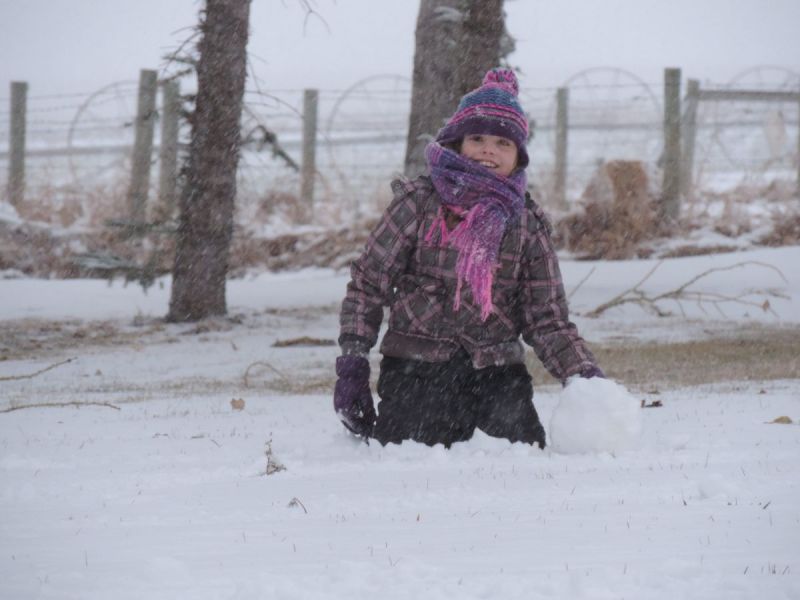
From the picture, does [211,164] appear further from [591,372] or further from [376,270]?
[591,372]

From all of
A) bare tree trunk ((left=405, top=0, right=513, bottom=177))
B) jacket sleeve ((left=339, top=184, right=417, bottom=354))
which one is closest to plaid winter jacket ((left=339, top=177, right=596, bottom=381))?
jacket sleeve ((left=339, top=184, right=417, bottom=354))

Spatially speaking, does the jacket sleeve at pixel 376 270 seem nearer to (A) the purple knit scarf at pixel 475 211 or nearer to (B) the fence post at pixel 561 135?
(A) the purple knit scarf at pixel 475 211

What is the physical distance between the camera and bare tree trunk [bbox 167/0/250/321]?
9.12 m

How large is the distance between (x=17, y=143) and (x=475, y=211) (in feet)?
44.6

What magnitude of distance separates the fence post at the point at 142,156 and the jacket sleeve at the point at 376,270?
34.1ft

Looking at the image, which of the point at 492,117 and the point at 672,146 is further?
the point at 672,146

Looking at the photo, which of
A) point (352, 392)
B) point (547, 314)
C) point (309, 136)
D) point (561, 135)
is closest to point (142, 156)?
point (309, 136)

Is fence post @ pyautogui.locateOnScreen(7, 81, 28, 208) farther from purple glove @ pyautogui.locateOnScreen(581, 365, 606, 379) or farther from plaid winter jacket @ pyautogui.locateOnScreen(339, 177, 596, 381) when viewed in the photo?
purple glove @ pyautogui.locateOnScreen(581, 365, 606, 379)

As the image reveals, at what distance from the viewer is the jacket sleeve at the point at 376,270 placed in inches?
159

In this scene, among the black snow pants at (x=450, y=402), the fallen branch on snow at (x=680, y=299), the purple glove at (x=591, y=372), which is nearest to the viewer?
the purple glove at (x=591, y=372)

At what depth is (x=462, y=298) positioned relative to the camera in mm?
Result: 4043

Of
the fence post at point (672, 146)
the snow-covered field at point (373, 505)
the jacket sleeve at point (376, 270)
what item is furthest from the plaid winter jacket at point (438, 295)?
the fence post at point (672, 146)

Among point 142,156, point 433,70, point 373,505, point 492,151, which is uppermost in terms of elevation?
point 433,70

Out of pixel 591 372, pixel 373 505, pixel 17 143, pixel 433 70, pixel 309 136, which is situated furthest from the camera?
pixel 309 136
